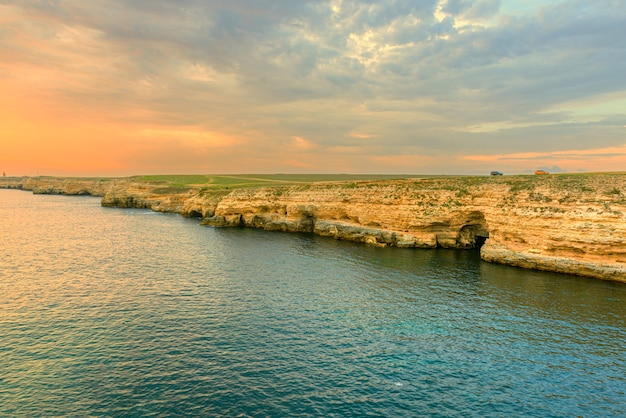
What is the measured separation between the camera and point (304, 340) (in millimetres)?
28875

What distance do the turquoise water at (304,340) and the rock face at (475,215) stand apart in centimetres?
455

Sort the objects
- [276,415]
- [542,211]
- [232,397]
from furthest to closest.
A: [542,211], [232,397], [276,415]

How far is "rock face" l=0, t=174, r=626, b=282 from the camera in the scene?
4672cm

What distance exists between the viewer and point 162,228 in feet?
292

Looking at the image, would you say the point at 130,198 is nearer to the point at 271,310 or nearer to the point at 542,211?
the point at 271,310

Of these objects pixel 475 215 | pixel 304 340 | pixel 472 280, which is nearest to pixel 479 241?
pixel 475 215

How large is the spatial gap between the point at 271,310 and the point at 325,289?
9.17 meters

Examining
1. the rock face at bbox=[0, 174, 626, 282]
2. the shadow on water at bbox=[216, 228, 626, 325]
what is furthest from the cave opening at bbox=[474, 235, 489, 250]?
the shadow on water at bbox=[216, 228, 626, 325]

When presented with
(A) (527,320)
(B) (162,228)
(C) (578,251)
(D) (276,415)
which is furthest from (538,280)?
(B) (162,228)

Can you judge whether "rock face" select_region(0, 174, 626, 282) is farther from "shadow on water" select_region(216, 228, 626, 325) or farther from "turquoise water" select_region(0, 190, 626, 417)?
"turquoise water" select_region(0, 190, 626, 417)

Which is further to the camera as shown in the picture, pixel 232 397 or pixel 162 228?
pixel 162 228

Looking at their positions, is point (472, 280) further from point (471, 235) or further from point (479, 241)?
point (479, 241)

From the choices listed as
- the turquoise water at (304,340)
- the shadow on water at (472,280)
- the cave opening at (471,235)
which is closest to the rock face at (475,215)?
the cave opening at (471,235)

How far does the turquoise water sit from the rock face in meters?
4.55
